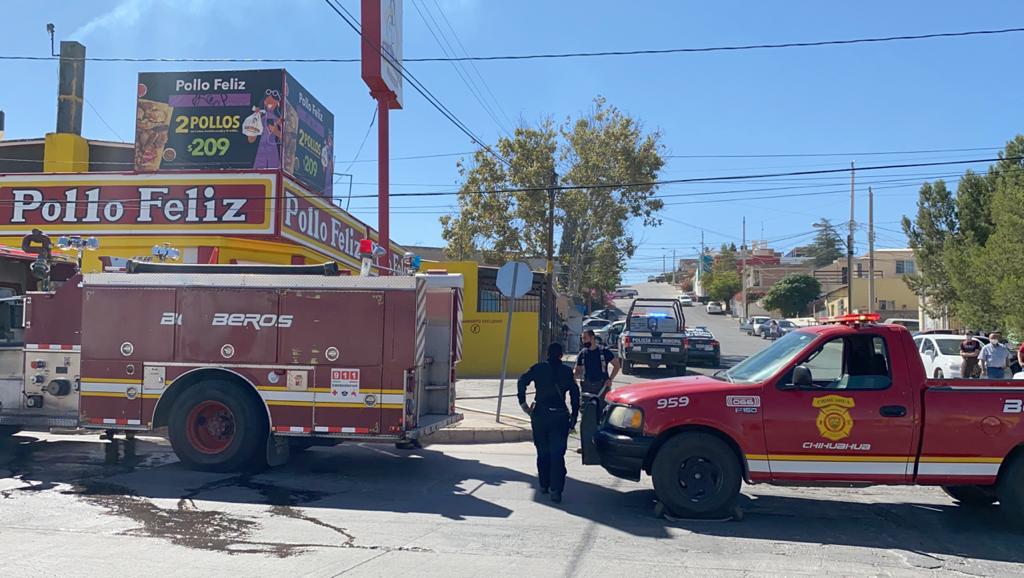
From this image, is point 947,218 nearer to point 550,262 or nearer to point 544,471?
point 550,262

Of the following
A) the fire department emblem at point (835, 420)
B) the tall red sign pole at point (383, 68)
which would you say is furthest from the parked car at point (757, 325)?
the fire department emblem at point (835, 420)

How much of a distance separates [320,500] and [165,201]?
1513 cm

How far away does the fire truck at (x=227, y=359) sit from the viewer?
919 centimetres

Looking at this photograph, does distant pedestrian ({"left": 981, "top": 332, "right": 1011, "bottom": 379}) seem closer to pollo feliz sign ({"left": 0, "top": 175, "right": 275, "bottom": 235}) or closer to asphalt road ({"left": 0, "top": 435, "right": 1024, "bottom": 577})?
asphalt road ({"left": 0, "top": 435, "right": 1024, "bottom": 577})

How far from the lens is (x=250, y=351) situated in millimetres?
9312

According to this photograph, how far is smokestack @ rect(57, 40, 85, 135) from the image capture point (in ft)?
92.2

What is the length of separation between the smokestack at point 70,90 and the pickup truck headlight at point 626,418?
87.2 feet

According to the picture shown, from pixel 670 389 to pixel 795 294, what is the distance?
67.9 metres

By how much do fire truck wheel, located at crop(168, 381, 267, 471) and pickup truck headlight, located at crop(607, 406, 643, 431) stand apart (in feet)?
13.5

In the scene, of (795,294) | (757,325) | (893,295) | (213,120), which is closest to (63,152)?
(213,120)

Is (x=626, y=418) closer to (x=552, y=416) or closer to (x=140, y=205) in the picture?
(x=552, y=416)

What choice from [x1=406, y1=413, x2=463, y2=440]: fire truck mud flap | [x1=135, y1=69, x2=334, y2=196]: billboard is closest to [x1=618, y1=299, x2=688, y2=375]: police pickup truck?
Result: [x1=135, y1=69, x2=334, y2=196]: billboard

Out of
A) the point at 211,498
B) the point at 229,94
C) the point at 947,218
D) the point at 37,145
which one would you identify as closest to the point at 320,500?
the point at 211,498

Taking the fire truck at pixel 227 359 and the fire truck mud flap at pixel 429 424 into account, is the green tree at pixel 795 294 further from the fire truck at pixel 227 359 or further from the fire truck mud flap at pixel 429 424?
the fire truck at pixel 227 359
